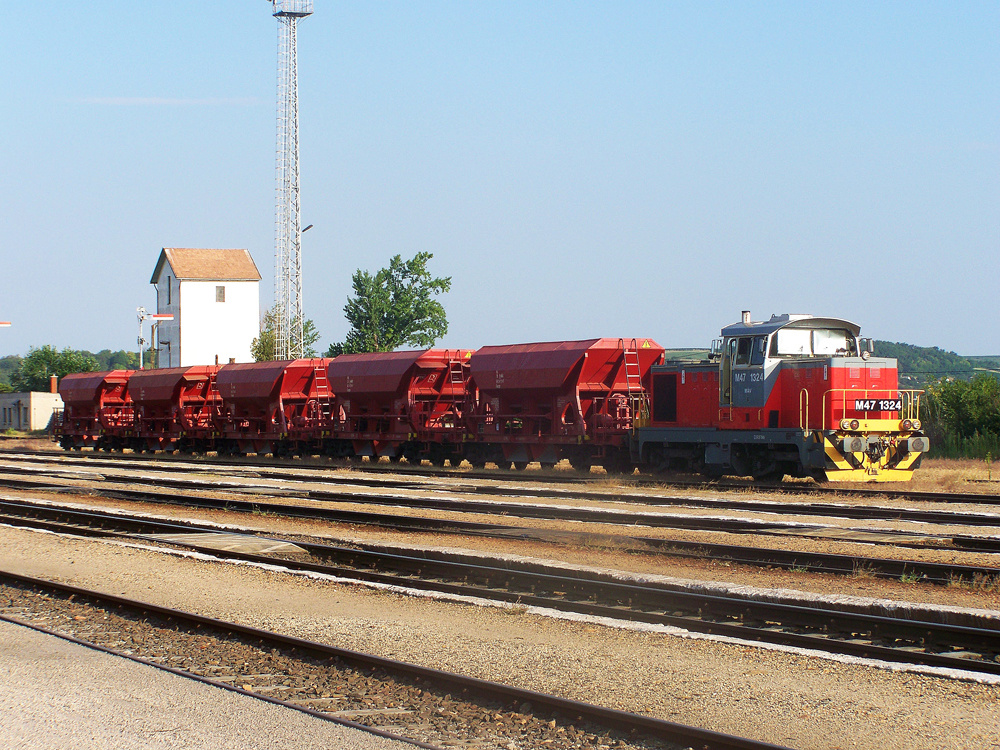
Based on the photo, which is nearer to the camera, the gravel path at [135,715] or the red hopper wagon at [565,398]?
the gravel path at [135,715]

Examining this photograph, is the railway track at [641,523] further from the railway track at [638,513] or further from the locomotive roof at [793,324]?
the locomotive roof at [793,324]

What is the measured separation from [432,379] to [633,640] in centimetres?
2329

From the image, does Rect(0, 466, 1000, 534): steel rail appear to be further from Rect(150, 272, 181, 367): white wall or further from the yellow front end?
Rect(150, 272, 181, 367): white wall

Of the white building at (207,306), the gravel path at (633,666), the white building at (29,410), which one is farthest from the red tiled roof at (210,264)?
the gravel path at (633,666)

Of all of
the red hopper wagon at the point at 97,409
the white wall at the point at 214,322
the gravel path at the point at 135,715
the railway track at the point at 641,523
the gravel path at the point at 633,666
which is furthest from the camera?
the white wall at the point at 214,322

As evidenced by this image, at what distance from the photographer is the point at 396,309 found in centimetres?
9712

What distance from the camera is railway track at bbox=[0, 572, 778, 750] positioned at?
21.0 feet

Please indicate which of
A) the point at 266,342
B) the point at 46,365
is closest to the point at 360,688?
the point at 266,342

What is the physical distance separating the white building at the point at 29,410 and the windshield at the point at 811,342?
68.1 meters

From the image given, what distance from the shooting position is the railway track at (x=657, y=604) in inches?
332

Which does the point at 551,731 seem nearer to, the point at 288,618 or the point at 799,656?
the point at 799,656

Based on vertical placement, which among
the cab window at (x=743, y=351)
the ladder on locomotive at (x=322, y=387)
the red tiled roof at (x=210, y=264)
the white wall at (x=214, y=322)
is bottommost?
the ladder on locomotive at (x=322, y=387)

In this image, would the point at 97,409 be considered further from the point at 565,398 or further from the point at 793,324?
the point at 793,324

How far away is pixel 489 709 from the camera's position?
7016 mm
